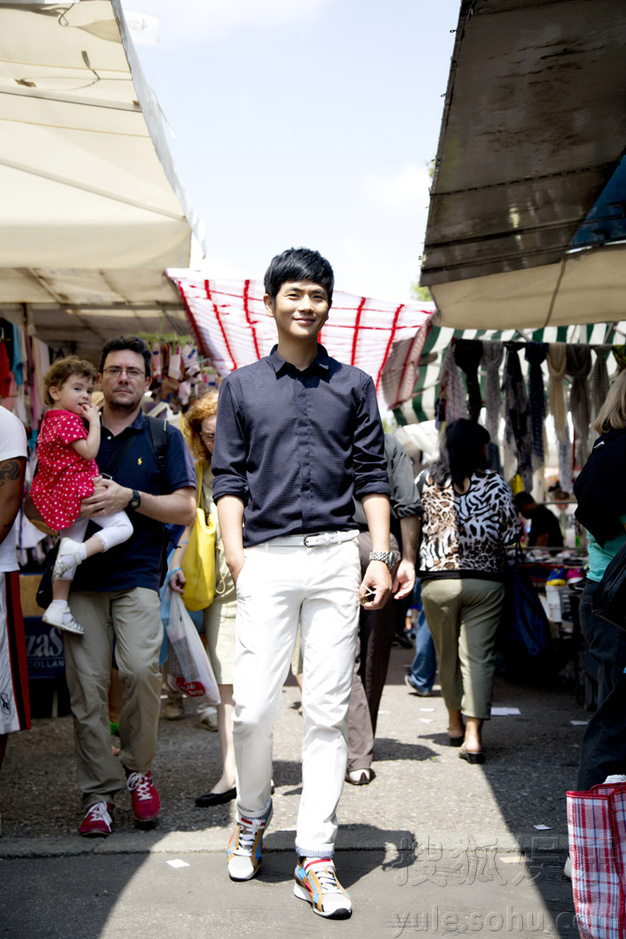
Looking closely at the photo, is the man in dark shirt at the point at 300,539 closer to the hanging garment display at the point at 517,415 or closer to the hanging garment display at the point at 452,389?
the hanging garment display at the point at 452,389

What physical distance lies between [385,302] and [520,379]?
208cm

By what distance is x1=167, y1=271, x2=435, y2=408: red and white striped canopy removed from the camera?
7413 mm

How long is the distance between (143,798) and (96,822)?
0.77 ft

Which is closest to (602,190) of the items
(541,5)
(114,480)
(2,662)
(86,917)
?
(541,5)

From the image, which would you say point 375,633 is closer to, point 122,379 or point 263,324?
point 122,379

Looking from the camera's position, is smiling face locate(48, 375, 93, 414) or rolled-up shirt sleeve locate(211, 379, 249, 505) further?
smiling face locate(48, 375, 93, 414)

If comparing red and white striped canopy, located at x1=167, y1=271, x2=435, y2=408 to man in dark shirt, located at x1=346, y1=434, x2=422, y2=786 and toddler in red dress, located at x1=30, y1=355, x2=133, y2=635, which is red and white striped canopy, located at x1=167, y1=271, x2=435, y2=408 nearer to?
man in dark shirt, located at x1=346, y1=434, x2=422, y2=786

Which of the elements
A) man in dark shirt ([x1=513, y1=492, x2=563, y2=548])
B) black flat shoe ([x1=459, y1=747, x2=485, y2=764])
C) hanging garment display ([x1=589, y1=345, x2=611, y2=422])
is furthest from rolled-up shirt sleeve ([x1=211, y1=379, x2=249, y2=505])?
man in dark shirt ([x1=513, y1=492, x2=563, y2=548])

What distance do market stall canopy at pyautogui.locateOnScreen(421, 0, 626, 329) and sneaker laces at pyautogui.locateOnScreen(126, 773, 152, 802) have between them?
3139 millimetres

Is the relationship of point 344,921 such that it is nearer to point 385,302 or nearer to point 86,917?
point 86,917

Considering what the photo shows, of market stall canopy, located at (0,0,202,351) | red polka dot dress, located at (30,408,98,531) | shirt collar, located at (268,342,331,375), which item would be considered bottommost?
red polka dot dress, located at (30,408,98,531)

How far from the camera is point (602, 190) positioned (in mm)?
4684

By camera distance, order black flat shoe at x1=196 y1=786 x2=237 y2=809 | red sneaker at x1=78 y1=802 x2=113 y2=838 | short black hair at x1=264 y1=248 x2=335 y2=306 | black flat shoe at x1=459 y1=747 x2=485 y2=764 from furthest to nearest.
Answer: black flat shoe at x1=459 y1=747 x2=485 y2=764
black flat shoe at x1=196 y1=786 x2=237 y2=809
red sneaker at x1=78 y1=802 x2=113 y2=838
short black hair at x1=264 y1=248 x2=335 y2=306

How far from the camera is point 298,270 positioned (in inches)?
137
